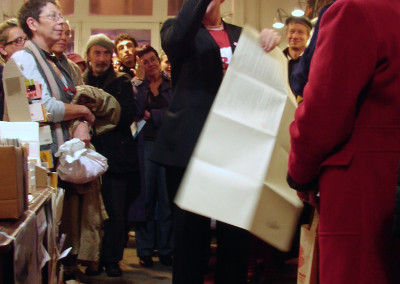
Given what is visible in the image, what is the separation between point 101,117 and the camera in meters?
3.08

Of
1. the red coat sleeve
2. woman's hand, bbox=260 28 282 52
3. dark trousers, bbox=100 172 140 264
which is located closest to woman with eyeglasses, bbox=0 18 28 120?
dark trousers, bbox=100 172 140 264

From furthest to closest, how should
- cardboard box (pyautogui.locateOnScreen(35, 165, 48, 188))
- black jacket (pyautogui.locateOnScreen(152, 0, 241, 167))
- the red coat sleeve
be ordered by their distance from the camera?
1. cardboard box (pyautogui.locateOnScreen(35, 165, 48, 188))
2. black jacket (pyautogui.locateOnScreen(152, 0, 241, 167))
3. the red coat sleeve

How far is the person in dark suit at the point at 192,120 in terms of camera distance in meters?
1.70

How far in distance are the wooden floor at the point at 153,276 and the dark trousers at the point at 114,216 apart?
154 mm

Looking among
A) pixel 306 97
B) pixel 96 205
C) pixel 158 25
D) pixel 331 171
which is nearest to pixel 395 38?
pixel 306 97

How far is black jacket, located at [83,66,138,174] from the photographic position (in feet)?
11.1

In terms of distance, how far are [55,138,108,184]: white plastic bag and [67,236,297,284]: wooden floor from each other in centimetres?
66

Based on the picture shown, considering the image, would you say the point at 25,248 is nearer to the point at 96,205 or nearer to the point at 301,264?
the point at 301,264

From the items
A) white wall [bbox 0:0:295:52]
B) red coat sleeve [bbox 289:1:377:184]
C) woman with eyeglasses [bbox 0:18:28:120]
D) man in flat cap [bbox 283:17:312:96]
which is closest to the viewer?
red coat sleeve [bbox 289:1:377:184]

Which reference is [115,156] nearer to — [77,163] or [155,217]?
[155,217]

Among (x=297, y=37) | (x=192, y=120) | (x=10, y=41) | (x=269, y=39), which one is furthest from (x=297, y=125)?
(x=10, y=41)

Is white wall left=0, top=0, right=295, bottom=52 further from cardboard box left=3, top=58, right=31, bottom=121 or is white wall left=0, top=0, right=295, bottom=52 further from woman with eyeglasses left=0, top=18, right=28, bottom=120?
cardboard box left=3, top=58, right=31, bottom=121

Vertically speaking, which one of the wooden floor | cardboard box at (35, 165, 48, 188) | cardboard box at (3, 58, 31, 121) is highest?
cardboard box at (3, 58, 31, 121)

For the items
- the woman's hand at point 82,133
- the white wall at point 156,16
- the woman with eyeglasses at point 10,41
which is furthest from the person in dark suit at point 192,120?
the white wall at point 156,16
